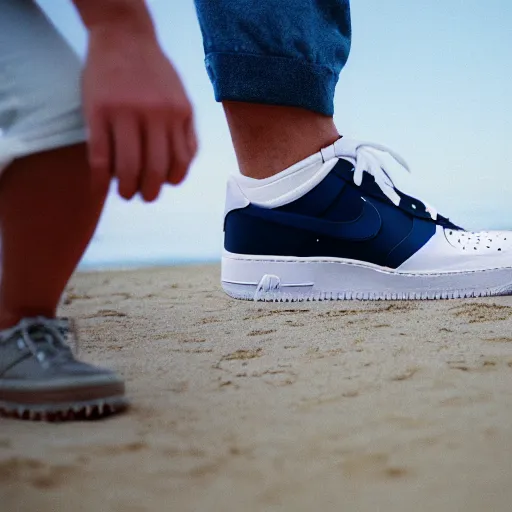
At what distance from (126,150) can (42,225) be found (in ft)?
0.73

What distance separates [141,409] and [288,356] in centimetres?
29

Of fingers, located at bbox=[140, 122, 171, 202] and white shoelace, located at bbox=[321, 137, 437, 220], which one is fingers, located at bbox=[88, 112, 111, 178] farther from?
white shoelace, located at bbox=[321, 137, 437, 220]

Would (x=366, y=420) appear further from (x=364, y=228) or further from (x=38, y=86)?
(x=364, y=228)

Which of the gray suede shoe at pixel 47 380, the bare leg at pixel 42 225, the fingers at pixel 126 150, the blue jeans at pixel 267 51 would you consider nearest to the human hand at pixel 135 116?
the fingers at pixel 126 150

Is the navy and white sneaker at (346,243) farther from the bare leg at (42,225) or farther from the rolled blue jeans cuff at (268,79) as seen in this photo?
the bare leg at (42,225)

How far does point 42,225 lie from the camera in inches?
27.4

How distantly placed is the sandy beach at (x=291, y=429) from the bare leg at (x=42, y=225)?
0.14m

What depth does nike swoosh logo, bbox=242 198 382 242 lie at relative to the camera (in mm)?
1387

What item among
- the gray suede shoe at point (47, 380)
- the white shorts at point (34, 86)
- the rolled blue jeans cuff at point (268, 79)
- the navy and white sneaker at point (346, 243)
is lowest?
the gray suede shoe at point (47, 380)

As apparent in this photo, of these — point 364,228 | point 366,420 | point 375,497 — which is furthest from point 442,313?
point 375,497

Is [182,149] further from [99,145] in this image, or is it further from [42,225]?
[42,225]

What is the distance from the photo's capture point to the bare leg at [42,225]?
0.67m

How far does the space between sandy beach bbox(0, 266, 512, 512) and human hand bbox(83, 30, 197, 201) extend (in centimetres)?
21

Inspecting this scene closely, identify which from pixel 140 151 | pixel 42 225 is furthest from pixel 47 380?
pixel 140 151
